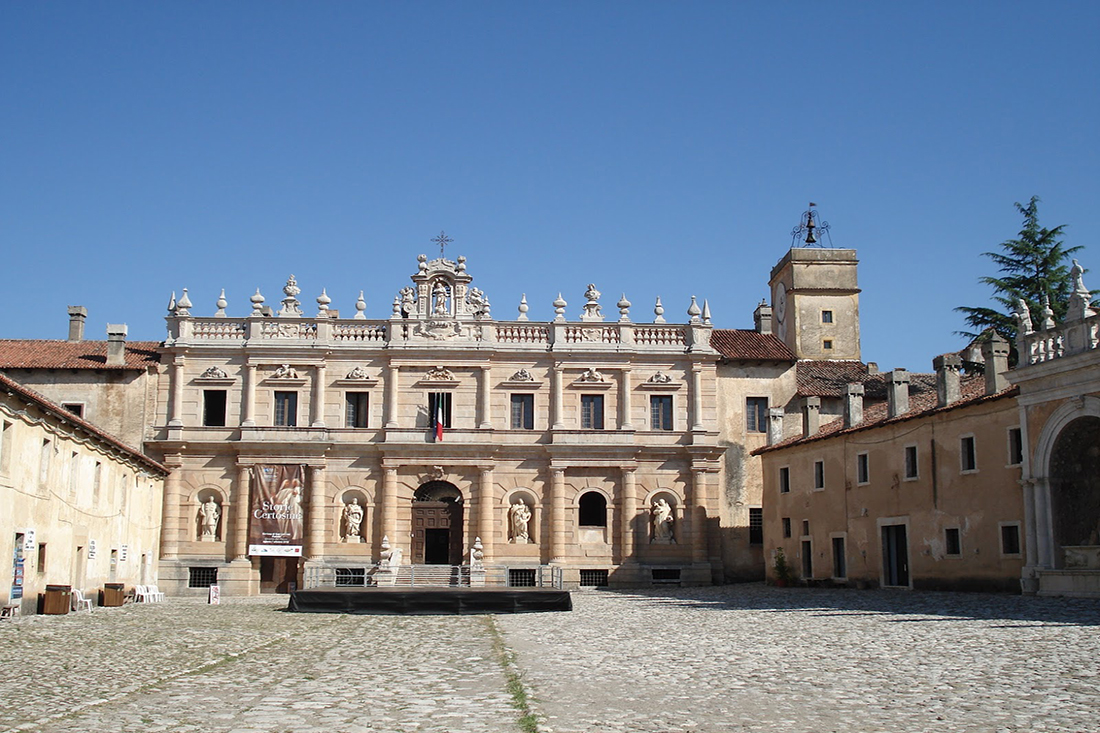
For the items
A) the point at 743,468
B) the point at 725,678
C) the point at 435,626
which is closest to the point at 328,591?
the point at 435,626

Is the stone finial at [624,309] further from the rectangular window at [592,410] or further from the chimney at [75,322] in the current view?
the chimney at [75,322]

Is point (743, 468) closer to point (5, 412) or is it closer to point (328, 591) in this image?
point (328, 591)

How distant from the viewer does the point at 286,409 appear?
4666 centimetres

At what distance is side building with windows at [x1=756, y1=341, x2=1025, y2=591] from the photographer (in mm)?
31594

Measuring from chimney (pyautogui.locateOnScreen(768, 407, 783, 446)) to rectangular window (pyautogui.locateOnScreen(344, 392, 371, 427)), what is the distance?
17.1m

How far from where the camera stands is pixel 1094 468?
28781 millimetres

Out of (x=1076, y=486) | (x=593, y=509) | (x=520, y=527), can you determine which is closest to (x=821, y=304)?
(x=593, y=509)

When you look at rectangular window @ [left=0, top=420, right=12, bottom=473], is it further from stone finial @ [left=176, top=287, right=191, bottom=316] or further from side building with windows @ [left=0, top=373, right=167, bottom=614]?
stone finial @ [left=176, top=287, right=191, bottom=316]

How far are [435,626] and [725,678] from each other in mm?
11477

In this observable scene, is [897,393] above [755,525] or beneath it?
above

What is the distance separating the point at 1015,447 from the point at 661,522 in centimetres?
1815

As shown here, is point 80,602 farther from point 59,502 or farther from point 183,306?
point 183,306

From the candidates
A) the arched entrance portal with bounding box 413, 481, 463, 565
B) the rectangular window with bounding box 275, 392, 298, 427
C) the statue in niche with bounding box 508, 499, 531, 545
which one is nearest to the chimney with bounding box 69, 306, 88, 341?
the rectangular window with bounding box 275, 392, 298, 427

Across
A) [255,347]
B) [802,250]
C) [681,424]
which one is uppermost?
[802,250]
